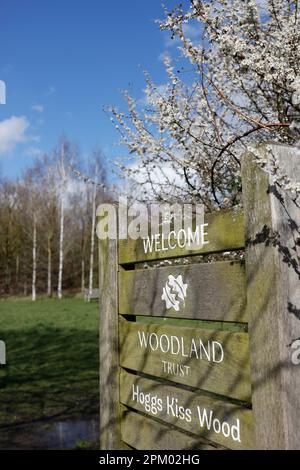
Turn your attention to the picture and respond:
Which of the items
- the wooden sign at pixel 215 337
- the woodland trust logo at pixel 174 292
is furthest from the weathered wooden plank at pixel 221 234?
the woodland trust logo at pixel 174 292

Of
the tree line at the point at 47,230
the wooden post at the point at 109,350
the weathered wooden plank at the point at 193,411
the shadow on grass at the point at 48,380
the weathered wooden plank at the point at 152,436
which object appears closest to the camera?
the weathered wooden plank at the point at 193,411

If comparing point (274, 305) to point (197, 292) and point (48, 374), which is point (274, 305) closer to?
point (197, 292)

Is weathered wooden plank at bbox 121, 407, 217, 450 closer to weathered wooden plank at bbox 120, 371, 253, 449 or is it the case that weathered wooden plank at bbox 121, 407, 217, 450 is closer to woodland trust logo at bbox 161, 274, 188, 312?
weathered wooden plank at bbox 120, 371, 253, 449

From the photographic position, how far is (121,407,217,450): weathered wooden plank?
83.4 inches

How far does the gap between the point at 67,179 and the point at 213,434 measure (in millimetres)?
31061

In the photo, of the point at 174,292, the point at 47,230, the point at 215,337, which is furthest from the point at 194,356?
the point at 47,230

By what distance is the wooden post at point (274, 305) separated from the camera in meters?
1.56

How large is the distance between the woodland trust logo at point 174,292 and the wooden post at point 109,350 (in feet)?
1.96

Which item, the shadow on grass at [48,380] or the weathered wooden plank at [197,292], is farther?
the shadow on grass at [48,380]

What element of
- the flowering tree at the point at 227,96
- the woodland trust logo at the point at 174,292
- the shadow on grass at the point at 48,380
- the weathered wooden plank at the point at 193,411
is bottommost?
the shadow on grass at the point at 48,380

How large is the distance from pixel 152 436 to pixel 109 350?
619mm

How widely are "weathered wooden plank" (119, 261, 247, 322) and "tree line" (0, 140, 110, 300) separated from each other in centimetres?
2928

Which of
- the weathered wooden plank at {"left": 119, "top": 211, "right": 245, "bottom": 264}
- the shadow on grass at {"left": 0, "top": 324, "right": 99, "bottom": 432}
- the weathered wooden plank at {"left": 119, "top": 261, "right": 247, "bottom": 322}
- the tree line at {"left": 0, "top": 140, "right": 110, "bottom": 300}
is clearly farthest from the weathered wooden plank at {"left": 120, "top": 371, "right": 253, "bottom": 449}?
the tree line at {"left": 0, "top": 140, "right": 110, "bottom": 300}

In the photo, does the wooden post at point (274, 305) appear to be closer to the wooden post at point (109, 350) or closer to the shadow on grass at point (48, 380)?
the wooden post at point (109, 350)
